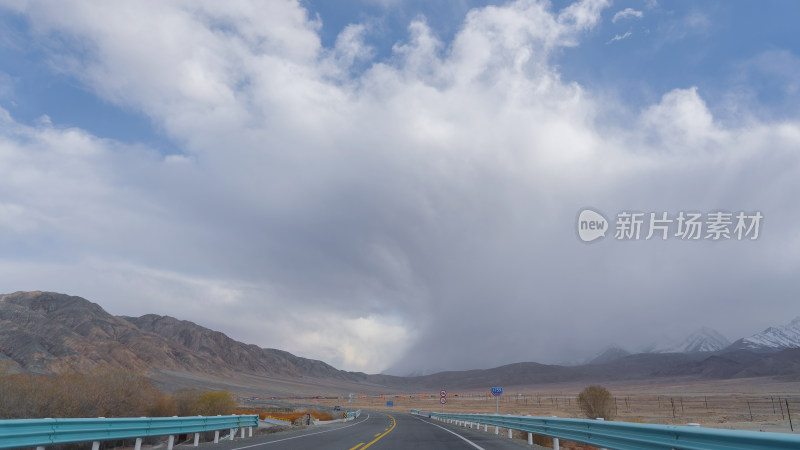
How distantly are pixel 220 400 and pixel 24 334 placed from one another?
405 feet

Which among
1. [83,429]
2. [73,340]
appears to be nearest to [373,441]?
[83,429]

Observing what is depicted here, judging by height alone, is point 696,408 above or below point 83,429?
below

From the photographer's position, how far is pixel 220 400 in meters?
40.3

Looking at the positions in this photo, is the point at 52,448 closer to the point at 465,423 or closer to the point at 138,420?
the point at 138,420

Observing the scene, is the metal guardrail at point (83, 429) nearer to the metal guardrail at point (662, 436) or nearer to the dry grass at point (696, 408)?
the metal guardrail at point (662, 436)

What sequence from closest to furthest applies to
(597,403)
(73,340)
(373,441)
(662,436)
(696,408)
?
1. (662,436)
2. (373,441)
3. (597,403)
4. (696,408)
5. (73,340)

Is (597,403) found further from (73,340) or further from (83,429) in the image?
(73,340)

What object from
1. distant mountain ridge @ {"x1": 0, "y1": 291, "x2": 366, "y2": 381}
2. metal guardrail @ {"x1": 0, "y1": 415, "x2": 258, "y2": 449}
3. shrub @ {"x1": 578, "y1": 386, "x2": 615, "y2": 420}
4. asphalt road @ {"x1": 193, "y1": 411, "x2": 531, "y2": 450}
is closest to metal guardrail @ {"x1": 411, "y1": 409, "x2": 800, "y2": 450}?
asphalt road @ {"x1": 193, "y1": 411, "x2": 531, "y2": 450}

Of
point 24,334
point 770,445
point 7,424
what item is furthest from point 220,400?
point 24,334

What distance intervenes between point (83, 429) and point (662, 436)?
41.0ft

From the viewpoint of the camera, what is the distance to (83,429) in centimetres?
1229

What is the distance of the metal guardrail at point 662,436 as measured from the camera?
254 inches

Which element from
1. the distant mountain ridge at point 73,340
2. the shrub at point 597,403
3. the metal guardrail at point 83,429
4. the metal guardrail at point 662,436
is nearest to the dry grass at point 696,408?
the shrub at point 597,403

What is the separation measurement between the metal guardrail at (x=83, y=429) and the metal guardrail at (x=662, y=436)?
38.5 feet
